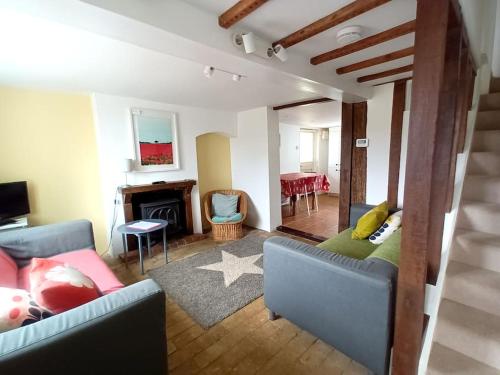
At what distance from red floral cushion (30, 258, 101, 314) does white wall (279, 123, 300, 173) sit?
5.29 m

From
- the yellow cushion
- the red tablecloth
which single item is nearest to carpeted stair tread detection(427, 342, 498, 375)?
the yellow cushion

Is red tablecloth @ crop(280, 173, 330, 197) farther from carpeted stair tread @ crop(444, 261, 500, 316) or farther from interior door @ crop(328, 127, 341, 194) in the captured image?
carpeted stair tread @ crop(444, 261, 500, 316)

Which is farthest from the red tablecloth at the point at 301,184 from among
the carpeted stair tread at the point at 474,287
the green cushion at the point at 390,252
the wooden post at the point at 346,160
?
the carpeted stair tread at the point at 474,287

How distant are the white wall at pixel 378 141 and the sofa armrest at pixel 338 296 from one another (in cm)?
197

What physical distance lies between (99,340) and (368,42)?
2344 mm

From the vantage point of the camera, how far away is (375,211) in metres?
2.42

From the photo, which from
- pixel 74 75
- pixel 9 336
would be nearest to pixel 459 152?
pixel 9 336

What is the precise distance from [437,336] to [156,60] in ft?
8.54

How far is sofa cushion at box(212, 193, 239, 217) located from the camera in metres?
4.08

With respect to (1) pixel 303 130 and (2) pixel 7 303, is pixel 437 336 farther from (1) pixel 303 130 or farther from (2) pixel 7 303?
(1) pixel 303 130

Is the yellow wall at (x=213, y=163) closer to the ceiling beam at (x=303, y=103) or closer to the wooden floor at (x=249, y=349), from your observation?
the ceiling beam at (x=303, y=103)

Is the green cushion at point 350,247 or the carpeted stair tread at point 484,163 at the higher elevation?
the carpeted stair tread at point 484,163

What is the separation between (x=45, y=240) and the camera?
214cm

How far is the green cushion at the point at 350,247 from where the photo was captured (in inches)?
83.8
